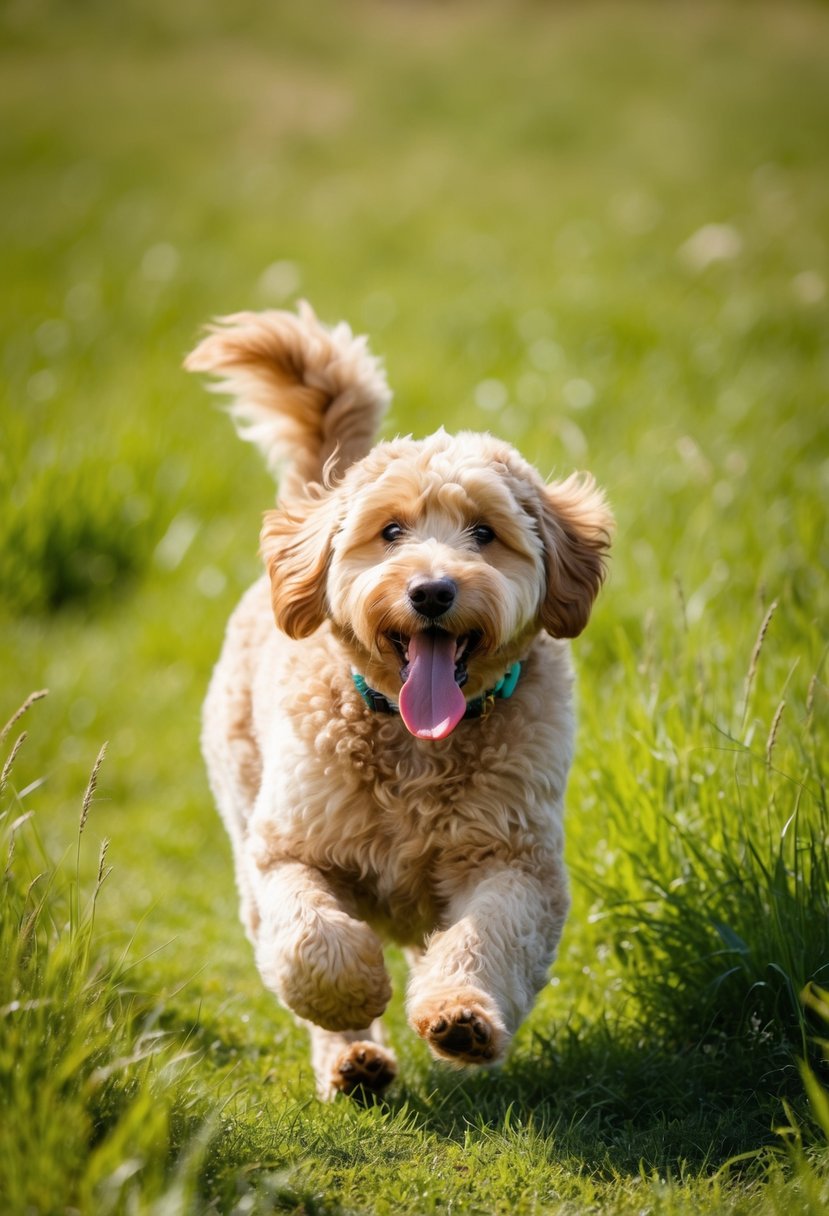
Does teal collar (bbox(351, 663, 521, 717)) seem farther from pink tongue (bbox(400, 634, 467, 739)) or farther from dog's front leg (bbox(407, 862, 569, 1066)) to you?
dog's front leg (bbox(407, 862, 569, 1066))

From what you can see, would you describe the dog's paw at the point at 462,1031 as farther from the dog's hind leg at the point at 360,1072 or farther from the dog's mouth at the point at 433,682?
the dog's mouth at the point at 433,682

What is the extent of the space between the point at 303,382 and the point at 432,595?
1388 millimetres

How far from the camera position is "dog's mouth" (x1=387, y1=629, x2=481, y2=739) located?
11.5 feet

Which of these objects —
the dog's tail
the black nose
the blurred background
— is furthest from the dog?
the blurred background

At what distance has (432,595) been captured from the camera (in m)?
3.48

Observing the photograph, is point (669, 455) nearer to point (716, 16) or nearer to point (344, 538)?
point (344, 538)

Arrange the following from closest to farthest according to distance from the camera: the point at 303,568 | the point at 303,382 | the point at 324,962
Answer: the point at 324,962 < the point at 303,568 < the point at 303,382

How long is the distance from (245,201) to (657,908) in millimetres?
12968

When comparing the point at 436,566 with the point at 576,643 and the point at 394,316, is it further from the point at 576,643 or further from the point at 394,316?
the point at 394,316

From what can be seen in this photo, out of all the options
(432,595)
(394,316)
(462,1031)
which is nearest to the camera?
(462,1031)

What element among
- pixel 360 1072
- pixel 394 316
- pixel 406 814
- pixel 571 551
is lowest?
pixel 360 1072

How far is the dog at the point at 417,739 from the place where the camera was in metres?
3.39

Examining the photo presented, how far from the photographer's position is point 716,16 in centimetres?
2573

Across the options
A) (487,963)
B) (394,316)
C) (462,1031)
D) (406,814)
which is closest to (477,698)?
(406,814)
